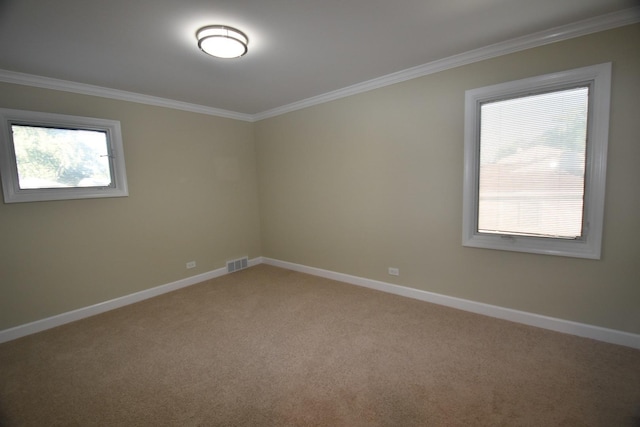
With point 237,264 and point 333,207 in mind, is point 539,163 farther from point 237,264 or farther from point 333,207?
point 237,264

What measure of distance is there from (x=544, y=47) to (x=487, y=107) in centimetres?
59

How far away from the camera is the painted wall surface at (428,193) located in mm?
2174

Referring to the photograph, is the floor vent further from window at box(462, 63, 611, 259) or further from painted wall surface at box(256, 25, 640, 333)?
window at box(462, 63, 611, 259)

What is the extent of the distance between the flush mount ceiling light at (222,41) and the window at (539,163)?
7.30 feet

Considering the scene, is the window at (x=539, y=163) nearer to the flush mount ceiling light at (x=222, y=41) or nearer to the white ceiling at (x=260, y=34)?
the white ceiling at (x=260, y=34)

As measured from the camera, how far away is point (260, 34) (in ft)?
7.11

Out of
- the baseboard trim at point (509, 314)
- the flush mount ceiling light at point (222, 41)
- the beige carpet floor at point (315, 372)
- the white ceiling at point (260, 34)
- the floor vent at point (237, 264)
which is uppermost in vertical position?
the white ceiling at point (260, 34)

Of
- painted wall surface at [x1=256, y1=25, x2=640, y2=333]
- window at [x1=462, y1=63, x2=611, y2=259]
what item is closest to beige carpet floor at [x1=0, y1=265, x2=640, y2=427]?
painted wall surface at [x1=256, y1=25, x2=640, y2=333]

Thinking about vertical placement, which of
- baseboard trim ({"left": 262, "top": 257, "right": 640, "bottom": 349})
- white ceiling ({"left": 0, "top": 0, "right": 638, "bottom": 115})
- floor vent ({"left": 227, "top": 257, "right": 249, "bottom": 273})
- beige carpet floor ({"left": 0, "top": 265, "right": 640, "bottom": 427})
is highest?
white ceiling ({"left": 0, "top": 0, "right": 638, "bottom": 115})

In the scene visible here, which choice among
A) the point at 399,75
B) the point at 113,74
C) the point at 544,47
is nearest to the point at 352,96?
the point at 399,75

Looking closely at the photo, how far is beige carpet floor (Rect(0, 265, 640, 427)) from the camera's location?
169 cm

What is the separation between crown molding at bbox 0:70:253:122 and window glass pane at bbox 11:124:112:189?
433 mm

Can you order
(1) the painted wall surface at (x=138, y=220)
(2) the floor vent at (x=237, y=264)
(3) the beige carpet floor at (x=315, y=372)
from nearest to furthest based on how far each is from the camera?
(3) the beige carpet floor at (x=315, y=372) < (1) the painted wall surface at (x=138, y=220) < (2) the floor vent at (x=237, y=264)

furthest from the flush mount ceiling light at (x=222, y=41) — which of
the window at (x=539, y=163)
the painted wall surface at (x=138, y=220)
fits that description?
the window at (x=539, y=163)
